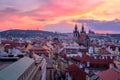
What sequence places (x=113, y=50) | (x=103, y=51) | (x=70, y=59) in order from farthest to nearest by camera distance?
(x=113, y=50) → (x=103, y=51) → (x=70, y=59)

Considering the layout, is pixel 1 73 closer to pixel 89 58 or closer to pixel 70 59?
pixel 89 58

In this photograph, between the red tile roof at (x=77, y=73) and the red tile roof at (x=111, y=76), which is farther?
the red tile roof at (x=77, y=73)

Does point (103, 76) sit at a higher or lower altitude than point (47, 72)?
higher

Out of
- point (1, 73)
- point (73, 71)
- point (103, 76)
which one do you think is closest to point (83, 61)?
point (73, 71)

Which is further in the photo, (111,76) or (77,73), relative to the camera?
(77,73)

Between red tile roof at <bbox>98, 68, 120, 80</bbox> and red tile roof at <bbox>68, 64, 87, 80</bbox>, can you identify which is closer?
red tile roof at <bbox>98, 68, 120, 80</bbox>

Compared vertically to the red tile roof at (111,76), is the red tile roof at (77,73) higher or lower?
lower

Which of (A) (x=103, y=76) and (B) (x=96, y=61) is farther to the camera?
(B) (x=96, y=61)

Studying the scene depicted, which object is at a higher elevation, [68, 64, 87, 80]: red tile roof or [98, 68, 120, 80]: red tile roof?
[98, 68, 120, 80]: red tile roof

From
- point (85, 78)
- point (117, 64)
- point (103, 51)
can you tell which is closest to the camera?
point (85, 78)

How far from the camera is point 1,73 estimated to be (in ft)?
124

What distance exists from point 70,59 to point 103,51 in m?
24.8

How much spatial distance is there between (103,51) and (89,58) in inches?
1414

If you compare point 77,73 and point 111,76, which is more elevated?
point 111,76
